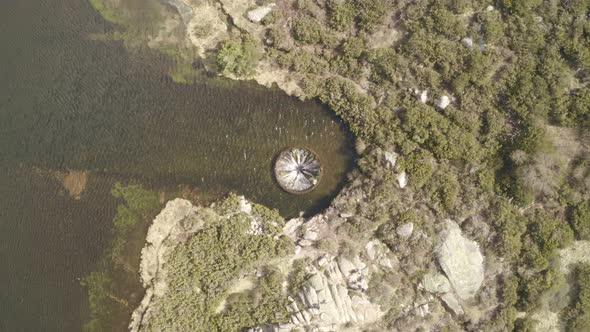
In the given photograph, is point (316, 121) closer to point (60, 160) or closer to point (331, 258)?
point (331, 258)

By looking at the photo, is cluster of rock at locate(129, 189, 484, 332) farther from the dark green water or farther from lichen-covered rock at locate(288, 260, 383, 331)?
the dark green water

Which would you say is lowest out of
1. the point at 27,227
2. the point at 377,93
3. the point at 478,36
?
the point at 27,227

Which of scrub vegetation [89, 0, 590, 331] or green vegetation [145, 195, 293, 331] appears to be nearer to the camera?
scrub vegetation [89, 0, 590, 331]

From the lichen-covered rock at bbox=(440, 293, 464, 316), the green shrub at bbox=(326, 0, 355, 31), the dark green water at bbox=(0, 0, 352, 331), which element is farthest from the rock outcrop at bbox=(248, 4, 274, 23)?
the lichen-covered rock at bbox=(440, 293, 464, 316)

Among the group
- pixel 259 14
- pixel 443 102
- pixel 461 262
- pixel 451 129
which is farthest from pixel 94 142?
pixel 461 262

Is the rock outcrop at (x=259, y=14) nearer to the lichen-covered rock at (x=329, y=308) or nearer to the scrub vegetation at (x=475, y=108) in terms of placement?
the scrub vegetation at (x=475, y=108)

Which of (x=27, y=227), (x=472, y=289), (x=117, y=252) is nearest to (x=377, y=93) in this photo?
(x=472, y=289)
